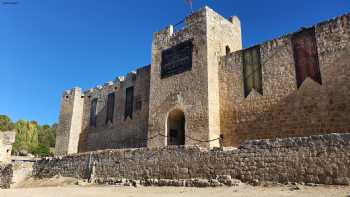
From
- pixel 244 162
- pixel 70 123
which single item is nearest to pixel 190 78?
pixel 244 162

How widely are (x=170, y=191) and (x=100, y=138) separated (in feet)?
41.4

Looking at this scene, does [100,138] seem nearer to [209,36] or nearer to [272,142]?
[209,36]

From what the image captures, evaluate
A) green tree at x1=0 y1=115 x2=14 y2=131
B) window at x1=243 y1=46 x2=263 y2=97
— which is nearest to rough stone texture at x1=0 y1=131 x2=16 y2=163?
window at x1=243 y1=46 x2=263 y2=97

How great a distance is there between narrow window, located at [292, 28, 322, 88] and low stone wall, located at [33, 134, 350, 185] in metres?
4.65

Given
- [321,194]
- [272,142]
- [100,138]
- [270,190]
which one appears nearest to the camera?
[321,194]

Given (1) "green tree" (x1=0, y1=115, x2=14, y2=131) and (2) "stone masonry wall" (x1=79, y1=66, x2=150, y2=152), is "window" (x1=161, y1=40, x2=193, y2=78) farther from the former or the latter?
(1) "green tree" (x1=0, y1=115, x2=14, y2=131)

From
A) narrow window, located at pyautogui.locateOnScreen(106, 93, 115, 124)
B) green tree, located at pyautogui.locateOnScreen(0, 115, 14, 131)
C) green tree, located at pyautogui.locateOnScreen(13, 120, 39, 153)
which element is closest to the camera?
narrow window, located at pyautogui.locateOnScreen(106, 93, 115, 124)

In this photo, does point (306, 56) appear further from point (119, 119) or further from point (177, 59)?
point (119, 119)

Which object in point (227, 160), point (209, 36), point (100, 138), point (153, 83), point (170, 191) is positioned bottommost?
point (170, 191)

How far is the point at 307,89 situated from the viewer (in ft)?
39.2

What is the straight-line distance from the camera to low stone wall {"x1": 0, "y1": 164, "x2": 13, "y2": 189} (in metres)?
14.7

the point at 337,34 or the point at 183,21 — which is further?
the point at 183,21

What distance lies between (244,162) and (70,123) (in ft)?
53.2

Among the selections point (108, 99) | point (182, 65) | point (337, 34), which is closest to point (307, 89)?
point (337, 34)
